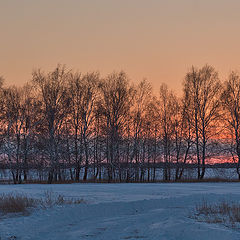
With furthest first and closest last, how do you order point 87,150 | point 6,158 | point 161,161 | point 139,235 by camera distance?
point 161,161 → point 87,150 → point 6,158 → point 139,235

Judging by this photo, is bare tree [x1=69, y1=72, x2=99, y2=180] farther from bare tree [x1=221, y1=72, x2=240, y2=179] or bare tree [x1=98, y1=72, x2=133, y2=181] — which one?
bare tree [x1=221, y1=72, x2=240, y2=179]

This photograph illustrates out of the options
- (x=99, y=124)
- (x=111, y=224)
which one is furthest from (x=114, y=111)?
(x=111, y=224)

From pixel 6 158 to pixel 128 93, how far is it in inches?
531

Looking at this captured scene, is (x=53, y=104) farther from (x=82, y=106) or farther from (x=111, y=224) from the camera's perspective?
(x=111, y=224)

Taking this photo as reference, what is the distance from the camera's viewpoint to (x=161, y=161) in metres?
A: 41.8

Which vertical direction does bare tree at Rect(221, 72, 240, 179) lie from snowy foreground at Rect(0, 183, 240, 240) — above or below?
above

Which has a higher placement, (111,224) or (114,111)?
(114,111)

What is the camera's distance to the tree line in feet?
108

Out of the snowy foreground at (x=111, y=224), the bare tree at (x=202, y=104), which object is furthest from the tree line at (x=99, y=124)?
the snowy foreground at (x=111, y=224)

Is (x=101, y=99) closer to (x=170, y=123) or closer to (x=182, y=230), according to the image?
(x=170, y=123)

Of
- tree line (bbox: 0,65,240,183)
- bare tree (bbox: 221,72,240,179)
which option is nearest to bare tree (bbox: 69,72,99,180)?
tree line (bbox: 0,65,240,183)

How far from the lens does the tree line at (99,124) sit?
33062 millimetres

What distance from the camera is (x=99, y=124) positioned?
3769 centimetres

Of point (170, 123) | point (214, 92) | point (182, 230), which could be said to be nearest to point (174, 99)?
point (170, 123)
